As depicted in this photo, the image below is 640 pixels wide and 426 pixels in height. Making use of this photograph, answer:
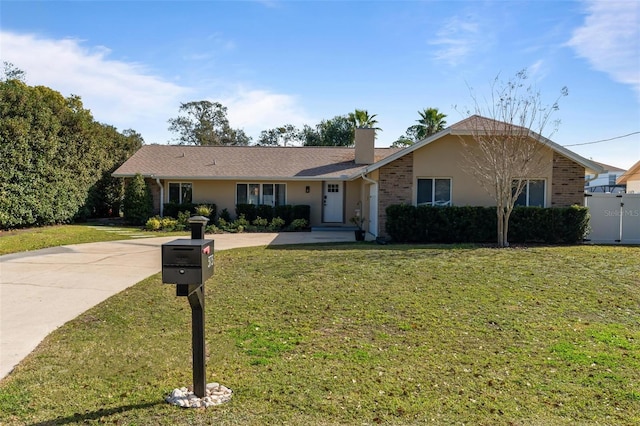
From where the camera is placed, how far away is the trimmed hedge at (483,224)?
13.1 m

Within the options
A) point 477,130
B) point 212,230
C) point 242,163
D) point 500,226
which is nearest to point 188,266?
point 500,226

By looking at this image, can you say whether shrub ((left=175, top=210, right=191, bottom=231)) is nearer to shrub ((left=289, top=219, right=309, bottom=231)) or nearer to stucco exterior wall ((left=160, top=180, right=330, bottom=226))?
stucco exterior wall ((left=160, top=180, right=330, bottom=226))

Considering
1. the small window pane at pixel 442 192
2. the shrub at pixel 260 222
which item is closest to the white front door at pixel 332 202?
the shrub at pixel 260 222

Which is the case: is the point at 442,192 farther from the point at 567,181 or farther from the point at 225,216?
the point at 225,216

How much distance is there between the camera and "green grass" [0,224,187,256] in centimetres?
1218

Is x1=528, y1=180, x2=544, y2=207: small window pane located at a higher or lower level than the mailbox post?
higher

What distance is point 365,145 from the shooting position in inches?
813

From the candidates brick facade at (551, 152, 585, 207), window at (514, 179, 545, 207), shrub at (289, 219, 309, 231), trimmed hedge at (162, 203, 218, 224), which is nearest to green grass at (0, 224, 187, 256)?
trimmed hedge at (162, 203, 218, 224)

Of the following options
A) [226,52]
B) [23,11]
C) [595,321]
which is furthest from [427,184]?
[23,11]

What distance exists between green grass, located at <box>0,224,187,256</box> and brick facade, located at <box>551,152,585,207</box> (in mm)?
13473

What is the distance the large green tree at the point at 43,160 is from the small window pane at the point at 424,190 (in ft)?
47.1

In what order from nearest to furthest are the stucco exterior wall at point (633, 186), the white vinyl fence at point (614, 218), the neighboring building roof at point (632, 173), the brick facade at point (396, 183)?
the white vinyl fence at point (614, 218), the brick facade at point (396, 183), the neighboring building roof at point (632, 173), the stucco exterior wall at point (633, 186)

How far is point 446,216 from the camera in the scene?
43.3ft

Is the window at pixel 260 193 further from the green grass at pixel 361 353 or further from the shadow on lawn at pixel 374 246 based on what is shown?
the green grass at pixel 361 353
